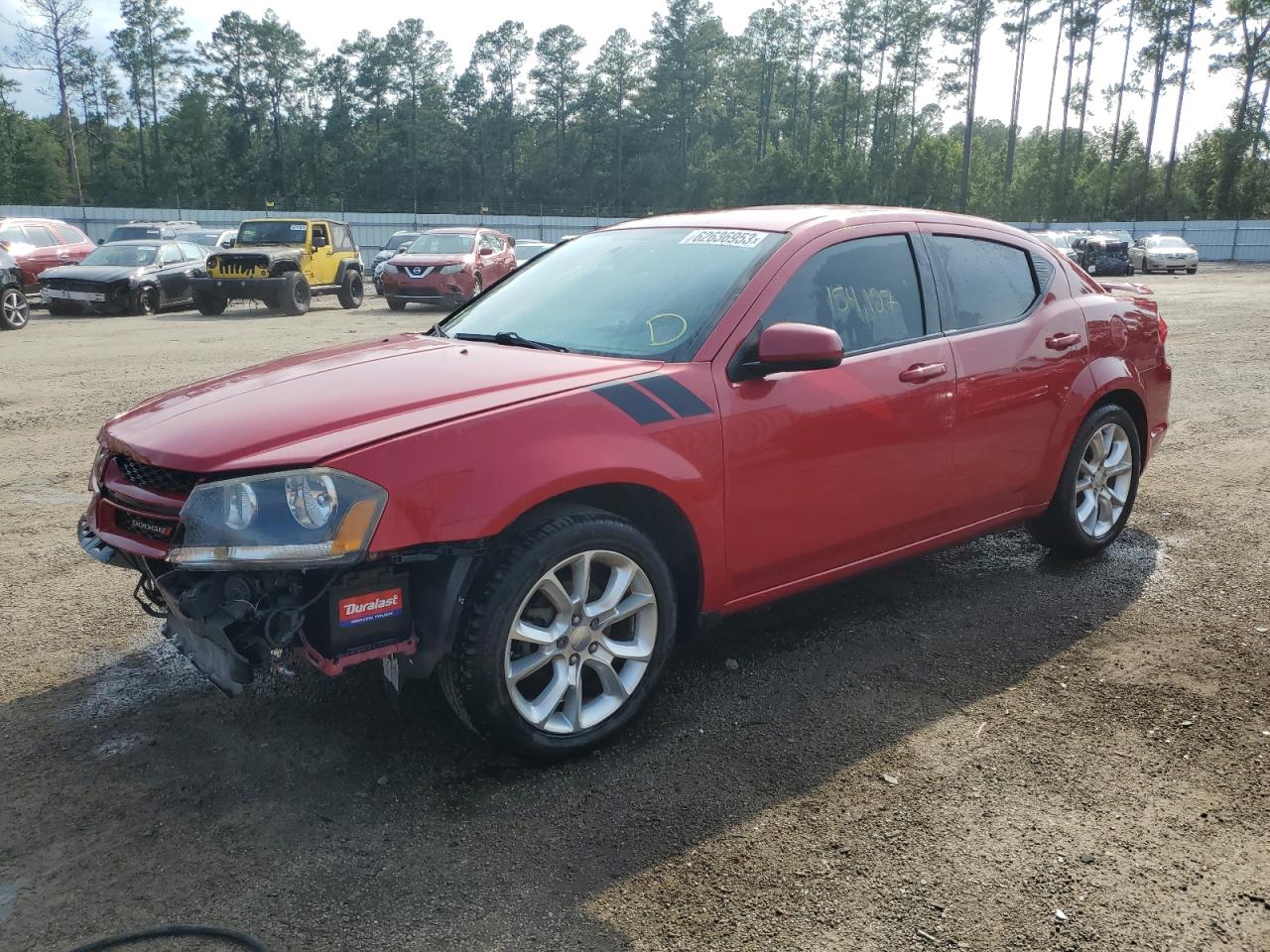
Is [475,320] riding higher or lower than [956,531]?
higher

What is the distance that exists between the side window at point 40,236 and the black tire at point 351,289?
18.5 feet

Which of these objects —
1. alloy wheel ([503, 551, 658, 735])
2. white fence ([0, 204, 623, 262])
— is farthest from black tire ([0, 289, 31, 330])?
white fence ([0, 204, 623, 262])

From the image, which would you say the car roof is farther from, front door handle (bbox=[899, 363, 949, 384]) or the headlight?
the headlight

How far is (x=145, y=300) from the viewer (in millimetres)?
19578

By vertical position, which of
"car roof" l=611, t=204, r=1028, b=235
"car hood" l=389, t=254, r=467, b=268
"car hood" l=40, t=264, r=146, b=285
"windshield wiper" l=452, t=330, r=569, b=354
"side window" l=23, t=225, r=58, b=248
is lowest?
"car hood" l=40, t=264, r=146, b=285

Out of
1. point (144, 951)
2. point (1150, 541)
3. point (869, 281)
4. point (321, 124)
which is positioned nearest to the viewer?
point (144, 951)

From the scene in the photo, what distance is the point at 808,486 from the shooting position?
3709 mm

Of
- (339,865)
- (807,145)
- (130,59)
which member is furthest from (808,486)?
(130,59)

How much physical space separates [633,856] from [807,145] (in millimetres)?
83086

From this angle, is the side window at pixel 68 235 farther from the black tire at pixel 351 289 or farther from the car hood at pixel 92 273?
the black tire at pixel 351 289

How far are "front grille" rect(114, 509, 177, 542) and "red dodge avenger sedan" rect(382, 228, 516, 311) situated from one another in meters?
17.6

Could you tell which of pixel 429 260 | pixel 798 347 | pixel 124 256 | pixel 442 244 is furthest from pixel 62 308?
pixel 798 347

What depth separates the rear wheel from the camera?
19.3 metres

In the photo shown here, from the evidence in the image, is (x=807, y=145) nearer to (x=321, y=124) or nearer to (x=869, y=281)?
(x=321, y=124)
